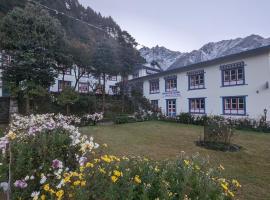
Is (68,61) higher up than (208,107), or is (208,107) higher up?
(68,61)

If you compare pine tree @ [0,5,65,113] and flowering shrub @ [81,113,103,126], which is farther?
flowering shrub @ [81,113,103,126]

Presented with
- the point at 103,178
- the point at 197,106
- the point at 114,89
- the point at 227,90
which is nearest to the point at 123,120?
the point at 197,106

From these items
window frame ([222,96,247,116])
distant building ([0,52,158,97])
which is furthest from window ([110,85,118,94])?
window frame ([222,96,247,116])

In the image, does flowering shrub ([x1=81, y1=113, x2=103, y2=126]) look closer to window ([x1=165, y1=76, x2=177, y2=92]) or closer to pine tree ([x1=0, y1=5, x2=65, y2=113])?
pine tree ([x1=0, y1=5, x2=65, y2=113])

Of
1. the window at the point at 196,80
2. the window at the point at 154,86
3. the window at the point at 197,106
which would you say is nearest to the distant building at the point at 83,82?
the window at the point at 154,86

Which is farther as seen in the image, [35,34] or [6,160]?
[35,34]

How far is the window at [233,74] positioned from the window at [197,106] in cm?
305

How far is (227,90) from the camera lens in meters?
19.6

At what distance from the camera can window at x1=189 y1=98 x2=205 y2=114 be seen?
22.0 metres

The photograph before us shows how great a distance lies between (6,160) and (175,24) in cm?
1601

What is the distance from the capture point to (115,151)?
7863 mm

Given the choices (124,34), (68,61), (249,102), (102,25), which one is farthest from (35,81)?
(102,25)

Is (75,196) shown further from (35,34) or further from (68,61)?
(68,61)

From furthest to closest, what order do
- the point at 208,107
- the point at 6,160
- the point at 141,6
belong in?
the point at 208,107
the point at 141,6
the point at 6,160
